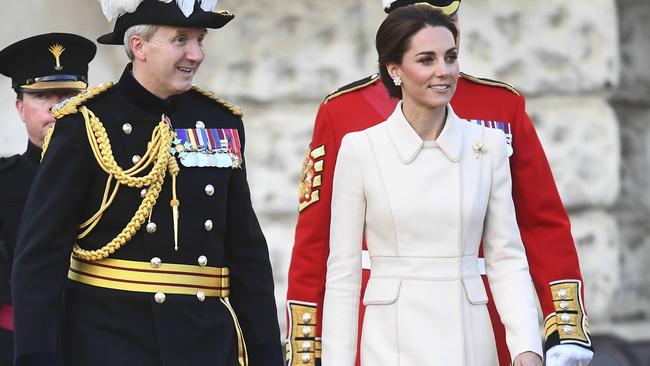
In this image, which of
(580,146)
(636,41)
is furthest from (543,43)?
(636,41)

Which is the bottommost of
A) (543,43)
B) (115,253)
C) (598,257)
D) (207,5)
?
(598,257)

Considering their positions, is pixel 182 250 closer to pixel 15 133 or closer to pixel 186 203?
pixel 186 203

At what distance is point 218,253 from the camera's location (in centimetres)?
529

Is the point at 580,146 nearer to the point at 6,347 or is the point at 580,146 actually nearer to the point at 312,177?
the point at 312,177

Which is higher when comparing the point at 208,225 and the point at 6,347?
the point at 208,225

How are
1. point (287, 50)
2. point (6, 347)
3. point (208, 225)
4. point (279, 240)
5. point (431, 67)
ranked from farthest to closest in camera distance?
1. point (287, 50)
2. point (279, 240)
3. point (6, 347)
4. point (208, 225)
5. point (431, 67)

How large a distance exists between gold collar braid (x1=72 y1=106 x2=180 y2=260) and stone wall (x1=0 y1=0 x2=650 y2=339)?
272cm

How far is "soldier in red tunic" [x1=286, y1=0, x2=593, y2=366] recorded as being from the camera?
5.62 m

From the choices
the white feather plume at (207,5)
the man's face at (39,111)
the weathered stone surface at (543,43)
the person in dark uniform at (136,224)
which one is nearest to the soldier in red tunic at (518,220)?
the person in dark uniform at (136,224)

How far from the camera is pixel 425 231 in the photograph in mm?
5039

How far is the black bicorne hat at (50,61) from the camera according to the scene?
261 inches

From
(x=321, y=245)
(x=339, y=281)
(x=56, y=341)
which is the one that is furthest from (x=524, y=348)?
(x=56, y=341)

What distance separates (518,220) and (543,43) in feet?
8.24

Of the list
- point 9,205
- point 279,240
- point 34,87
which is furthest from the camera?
point 279,240
